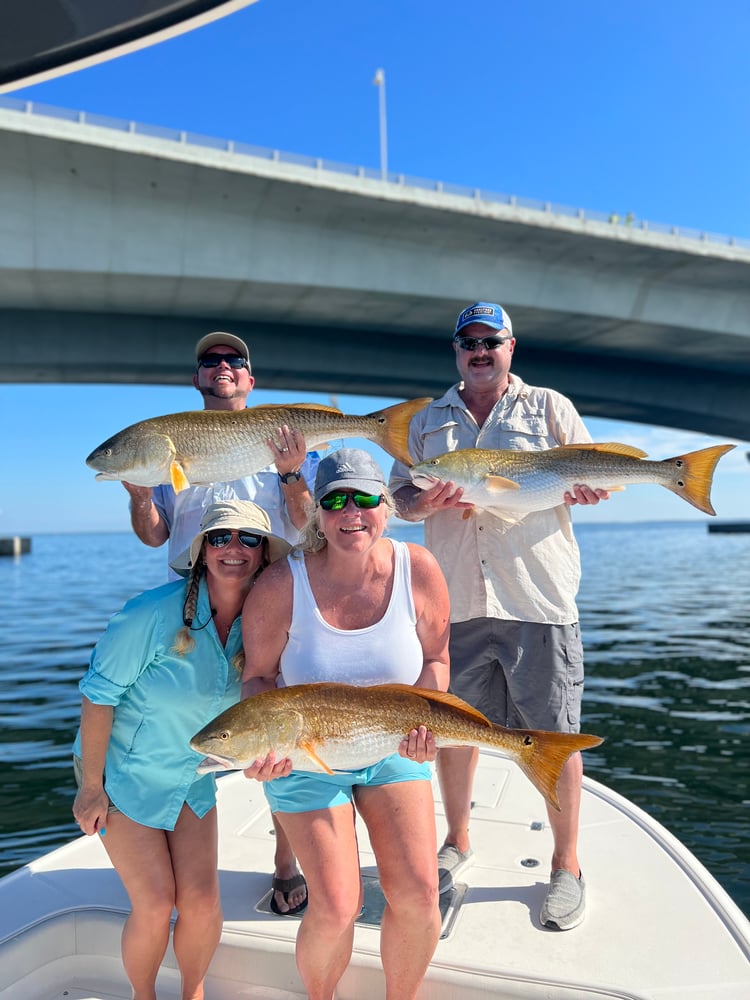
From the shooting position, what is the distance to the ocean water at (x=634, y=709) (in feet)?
22.4

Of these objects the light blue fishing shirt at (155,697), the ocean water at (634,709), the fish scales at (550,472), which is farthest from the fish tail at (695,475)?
the ocean water at (634,709)

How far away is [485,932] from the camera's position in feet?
11.0

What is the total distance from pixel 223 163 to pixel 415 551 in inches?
582

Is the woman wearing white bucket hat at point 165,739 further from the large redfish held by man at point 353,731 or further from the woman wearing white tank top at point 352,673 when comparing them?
the large redfish held by man at point 353,731

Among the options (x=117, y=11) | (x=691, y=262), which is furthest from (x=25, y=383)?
(x=117, y=11)

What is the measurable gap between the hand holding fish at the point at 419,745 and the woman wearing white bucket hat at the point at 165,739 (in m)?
0.76

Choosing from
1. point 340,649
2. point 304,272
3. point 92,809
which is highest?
point 304,272

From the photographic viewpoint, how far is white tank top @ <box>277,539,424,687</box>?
300 centimetres

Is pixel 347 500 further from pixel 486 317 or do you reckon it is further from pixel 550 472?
pixel 486 317

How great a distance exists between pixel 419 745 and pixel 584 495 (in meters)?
1.73

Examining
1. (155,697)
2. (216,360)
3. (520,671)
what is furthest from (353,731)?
(216,360)

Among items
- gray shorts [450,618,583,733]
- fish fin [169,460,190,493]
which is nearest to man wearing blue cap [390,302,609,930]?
gray shorts [450,618,583,733]

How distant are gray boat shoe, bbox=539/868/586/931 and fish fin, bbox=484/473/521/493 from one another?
1.84 m

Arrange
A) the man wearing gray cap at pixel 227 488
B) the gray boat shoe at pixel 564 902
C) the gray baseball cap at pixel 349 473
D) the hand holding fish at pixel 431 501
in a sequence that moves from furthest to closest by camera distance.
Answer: the hand holding fish at pixel 431 501
the man wearing gray cap at pixel 227 488
the gray boat shoe at pixel 564 902
the gray baseball cap at pixel 349 473
